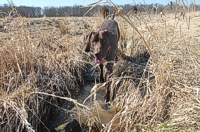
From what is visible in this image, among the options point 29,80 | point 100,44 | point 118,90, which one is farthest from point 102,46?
point 29,80

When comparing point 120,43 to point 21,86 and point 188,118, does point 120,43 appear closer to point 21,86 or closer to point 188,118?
point 21,86

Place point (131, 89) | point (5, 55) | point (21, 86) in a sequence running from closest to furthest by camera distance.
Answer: point (21, 86) < point (5, 55) < point (131, 89)

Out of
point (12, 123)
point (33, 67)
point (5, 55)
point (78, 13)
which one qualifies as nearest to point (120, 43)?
point (33, 67)

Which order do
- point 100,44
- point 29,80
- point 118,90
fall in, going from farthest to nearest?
point 100,44 → point 118,90 → point 29,80

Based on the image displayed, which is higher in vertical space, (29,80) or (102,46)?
(102,46)

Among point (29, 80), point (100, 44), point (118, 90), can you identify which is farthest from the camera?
point (100, 44)

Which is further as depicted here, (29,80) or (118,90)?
(118,90)

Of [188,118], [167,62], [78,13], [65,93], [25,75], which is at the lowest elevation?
[65,93]

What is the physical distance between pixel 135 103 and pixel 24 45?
187cm

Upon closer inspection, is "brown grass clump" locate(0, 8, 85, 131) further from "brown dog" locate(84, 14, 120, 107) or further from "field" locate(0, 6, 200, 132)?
"brown dog" locate(84, 14, 120, 107)

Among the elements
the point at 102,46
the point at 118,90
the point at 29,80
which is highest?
the point at 102,46

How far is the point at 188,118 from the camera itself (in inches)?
70.9

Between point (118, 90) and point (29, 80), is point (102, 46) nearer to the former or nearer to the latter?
point (118, 90)

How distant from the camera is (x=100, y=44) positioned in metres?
3.47
